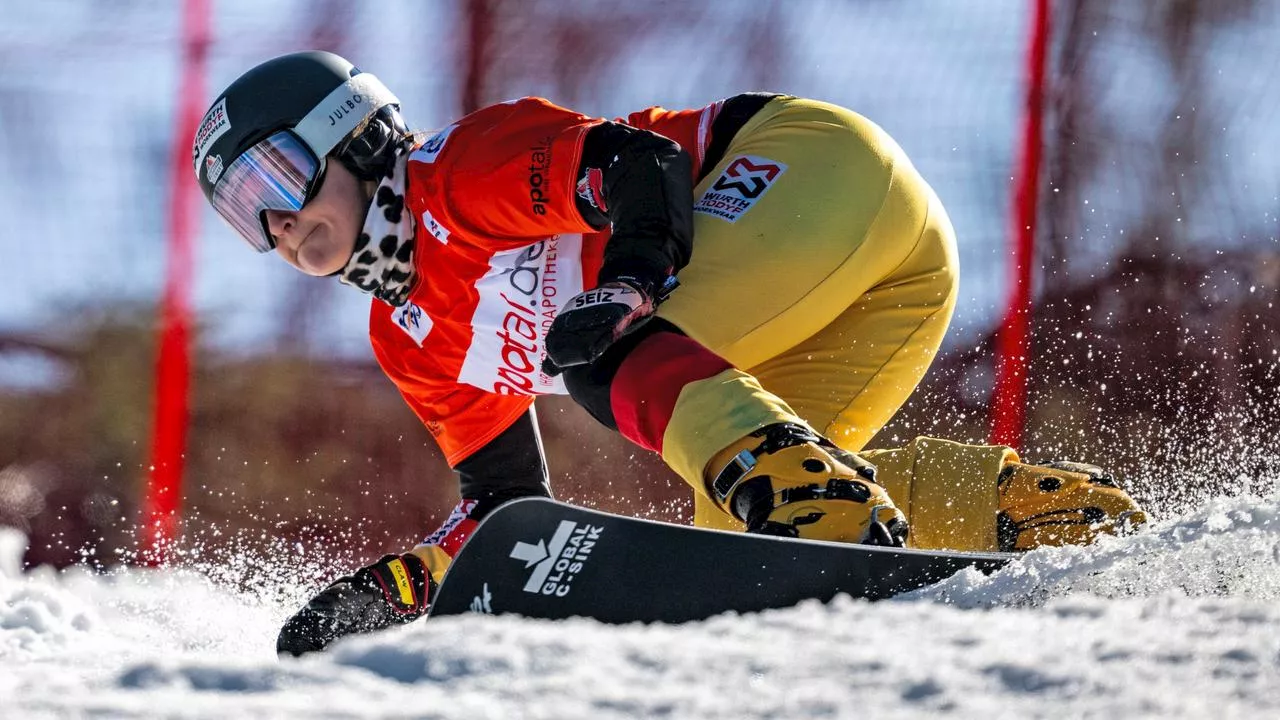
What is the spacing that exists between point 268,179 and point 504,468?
73cm

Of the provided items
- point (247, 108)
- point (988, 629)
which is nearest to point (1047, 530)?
point (988, 629)

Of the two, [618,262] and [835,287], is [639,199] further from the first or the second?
[835,287]

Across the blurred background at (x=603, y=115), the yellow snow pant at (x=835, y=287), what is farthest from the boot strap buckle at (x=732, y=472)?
the blurred background at (x=603, y=115)

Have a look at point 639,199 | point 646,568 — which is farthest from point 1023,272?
point 646,568

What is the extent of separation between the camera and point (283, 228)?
2400 millimetres

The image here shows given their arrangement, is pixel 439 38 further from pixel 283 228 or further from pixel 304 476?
pixel 283 228

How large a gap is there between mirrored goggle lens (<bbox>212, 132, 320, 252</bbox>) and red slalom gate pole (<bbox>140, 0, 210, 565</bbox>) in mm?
1612

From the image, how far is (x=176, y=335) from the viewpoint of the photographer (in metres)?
3.93

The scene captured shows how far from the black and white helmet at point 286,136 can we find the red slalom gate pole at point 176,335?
1529 mm

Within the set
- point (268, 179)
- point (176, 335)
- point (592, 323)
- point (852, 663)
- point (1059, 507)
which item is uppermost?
point (268, 179)

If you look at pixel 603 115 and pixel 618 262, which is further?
pixel 603 115

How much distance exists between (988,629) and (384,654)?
55cm

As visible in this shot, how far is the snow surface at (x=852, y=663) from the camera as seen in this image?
3.41 ft

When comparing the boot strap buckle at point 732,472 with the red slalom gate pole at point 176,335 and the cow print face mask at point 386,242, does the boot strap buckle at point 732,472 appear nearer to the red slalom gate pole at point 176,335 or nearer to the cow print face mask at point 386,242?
the cow print face mask at point 386,242
